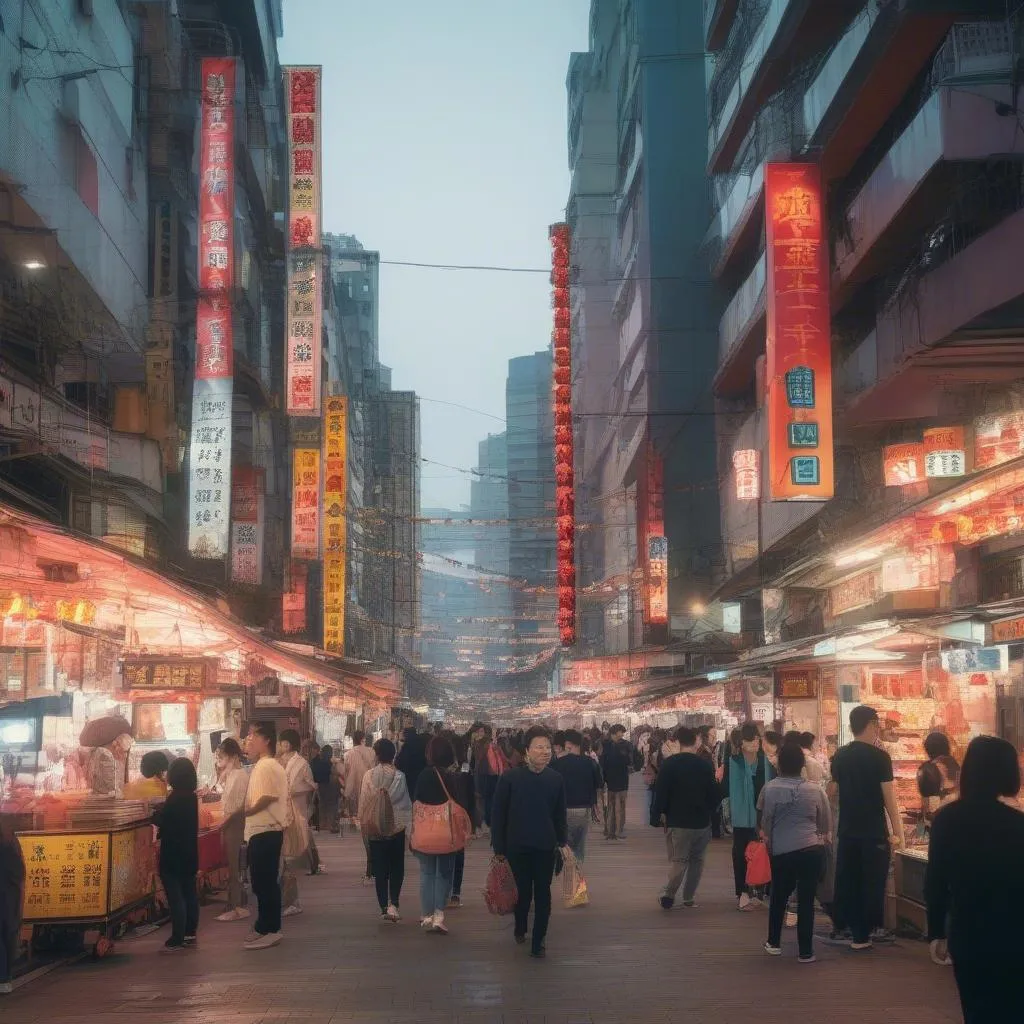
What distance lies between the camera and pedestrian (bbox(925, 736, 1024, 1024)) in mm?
5223

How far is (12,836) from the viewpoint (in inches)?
376

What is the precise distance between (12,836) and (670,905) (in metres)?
6.33

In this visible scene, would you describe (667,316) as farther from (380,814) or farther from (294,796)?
(380,814)

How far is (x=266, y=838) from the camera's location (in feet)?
37.3

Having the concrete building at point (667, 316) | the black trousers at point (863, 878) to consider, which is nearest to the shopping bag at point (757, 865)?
the black trousers at point (863, 878)

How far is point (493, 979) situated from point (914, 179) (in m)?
13.8

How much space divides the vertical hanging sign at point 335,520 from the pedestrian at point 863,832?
26306 millimetres

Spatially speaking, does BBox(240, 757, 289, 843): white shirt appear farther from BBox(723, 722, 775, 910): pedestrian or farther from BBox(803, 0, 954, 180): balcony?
BBox(803, 0, 954, 180): balcony

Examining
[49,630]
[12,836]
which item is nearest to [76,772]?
[49,630]

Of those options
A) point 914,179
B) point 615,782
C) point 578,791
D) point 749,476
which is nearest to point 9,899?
point 578,791

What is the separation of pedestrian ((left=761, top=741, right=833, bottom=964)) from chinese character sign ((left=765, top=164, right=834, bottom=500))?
12332 mm

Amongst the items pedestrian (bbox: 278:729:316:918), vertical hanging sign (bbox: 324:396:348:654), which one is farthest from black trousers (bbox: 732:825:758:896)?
vertical hanging sign (bbox: 324:396:348:654)

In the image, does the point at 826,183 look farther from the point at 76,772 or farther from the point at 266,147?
the point at 266,147

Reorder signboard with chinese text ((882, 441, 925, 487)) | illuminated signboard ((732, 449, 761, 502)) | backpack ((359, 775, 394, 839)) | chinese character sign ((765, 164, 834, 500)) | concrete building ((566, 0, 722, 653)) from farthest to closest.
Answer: concrete building ((566, 0, 722, 653)), illuminated signboard ((732, 449, 761, 502)), chinese character sign ((765, 164, 834, 500)), signboard with chinese text ((882, 441, 925, 487)), backpack ((359, 775, 394, 839))
